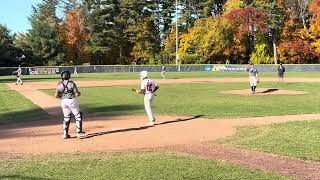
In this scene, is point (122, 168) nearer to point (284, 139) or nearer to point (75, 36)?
point (284, 139)

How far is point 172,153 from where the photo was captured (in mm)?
11320

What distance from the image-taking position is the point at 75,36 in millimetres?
91625

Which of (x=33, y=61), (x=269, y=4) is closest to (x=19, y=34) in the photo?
(x=33, y=61)

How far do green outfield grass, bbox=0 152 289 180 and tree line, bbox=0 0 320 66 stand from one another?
7399 cm

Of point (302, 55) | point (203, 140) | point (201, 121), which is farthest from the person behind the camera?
point (302, 55)

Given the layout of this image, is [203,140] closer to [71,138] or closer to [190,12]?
[71,138]

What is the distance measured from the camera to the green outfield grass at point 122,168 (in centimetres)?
904

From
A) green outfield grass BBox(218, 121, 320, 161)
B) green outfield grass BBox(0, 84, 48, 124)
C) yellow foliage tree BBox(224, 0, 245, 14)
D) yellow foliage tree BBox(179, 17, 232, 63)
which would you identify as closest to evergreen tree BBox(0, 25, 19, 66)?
yellow foliage tree BBox(179, 17, 232, 63)

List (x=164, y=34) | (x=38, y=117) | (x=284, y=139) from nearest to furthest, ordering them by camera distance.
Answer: (x=284, y=139), (x=38, y=117), (x=164, y=34)

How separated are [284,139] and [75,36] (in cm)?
8152

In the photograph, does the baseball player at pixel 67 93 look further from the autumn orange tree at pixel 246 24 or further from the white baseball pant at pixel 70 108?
the autumn orange tree at pixel 246 24

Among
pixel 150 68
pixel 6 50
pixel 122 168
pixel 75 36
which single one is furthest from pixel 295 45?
pixel 122 168

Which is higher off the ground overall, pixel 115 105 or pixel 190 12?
pixel 190 12

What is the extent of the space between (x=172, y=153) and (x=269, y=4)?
76.4 m
